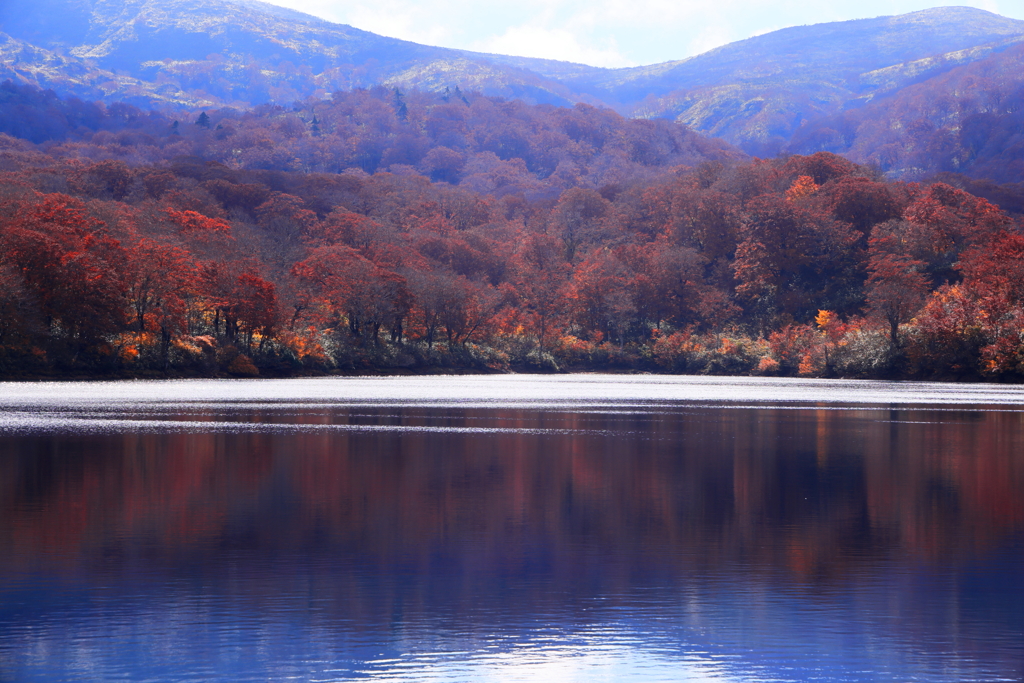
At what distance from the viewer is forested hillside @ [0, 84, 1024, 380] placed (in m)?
63.0

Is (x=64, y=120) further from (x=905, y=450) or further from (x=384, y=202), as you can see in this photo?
(x=905, y=450)

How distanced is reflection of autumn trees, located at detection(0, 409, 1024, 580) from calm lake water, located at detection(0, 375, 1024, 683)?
7cm

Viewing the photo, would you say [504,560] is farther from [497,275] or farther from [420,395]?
[497,275]

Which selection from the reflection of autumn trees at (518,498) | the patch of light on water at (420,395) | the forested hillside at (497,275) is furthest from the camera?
the forested hillside at (497,275)

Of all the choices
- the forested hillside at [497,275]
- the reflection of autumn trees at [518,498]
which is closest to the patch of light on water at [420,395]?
the forested hillside at [497,275]

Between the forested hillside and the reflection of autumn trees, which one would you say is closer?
the reflection of autumn trees

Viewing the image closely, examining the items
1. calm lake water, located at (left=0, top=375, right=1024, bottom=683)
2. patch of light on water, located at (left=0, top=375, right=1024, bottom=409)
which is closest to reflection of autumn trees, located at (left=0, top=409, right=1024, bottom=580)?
calm lake water, located at (left=0, top=375, right=1024, bottom=683)

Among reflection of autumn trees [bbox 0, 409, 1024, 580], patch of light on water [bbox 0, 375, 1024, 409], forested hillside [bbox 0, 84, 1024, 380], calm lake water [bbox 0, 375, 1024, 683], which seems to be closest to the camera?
calm lake water [bbox 0, 375, 1024, 683]

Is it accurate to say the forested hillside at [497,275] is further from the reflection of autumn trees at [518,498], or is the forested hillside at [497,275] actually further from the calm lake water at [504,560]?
the reflection of autumn trees at [518,498]

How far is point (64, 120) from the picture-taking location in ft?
633

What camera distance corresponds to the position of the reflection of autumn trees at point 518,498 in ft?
41.0

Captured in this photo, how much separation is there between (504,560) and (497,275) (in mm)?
105416

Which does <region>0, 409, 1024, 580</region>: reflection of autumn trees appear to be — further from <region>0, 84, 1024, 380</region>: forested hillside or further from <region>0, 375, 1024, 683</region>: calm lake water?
<region>0, 84, 1024, 380</region>: forested hillside

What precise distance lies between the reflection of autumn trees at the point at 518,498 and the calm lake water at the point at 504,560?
0.07m
